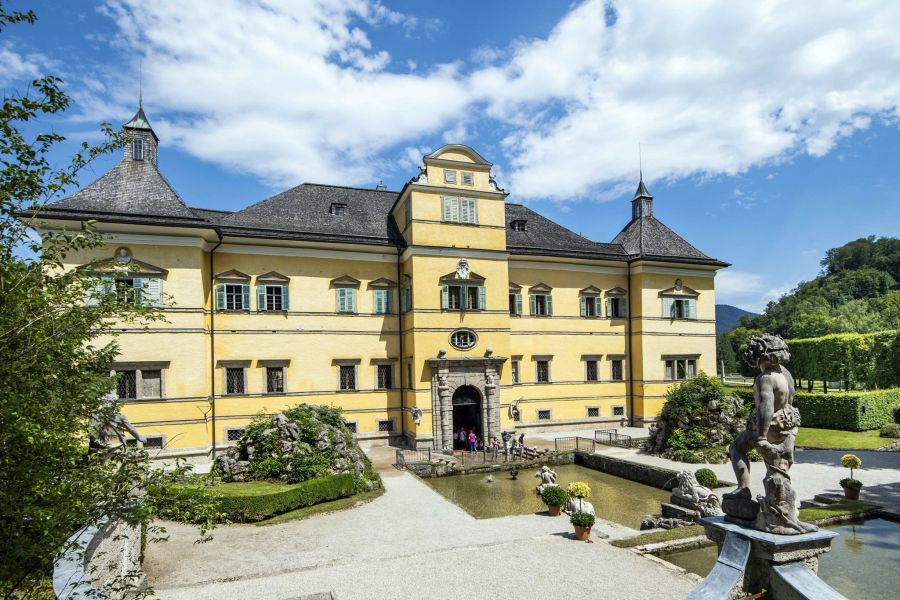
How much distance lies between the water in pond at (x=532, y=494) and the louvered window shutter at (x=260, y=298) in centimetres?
1318

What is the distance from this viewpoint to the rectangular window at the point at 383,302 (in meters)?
29.8

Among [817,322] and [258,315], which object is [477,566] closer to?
[258,315]

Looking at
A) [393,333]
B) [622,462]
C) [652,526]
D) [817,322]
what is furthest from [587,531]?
[817,322]

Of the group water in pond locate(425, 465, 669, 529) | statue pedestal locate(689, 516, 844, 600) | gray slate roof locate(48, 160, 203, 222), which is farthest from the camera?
gray slate roof locate(48, 160, 203, 222)

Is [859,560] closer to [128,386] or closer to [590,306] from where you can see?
[590,306]

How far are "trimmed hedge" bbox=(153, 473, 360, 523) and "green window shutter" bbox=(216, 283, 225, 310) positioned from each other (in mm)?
11479

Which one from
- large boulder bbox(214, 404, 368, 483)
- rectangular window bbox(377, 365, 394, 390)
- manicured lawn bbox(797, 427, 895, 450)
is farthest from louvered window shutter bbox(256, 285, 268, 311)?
manicured lawn bbox(797, 427, 895, 450)

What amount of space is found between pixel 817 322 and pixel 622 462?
67239 mm

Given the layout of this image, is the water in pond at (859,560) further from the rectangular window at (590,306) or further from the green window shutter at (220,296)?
the green window shutter at (220,296)

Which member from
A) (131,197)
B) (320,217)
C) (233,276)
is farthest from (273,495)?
(320,217)

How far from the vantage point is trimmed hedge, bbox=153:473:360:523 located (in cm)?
1603

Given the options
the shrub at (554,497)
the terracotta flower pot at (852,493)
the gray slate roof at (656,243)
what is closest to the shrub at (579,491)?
the shrub at (554,497)

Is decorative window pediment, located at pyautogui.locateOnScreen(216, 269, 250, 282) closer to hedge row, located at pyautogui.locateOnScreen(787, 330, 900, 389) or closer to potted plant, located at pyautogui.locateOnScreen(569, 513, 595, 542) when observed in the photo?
potted plant, located at pyautogui.locateOnScreen(569, 513, 595, 542)

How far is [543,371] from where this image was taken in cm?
3341
